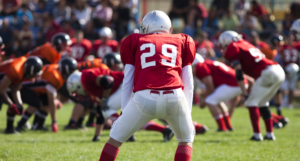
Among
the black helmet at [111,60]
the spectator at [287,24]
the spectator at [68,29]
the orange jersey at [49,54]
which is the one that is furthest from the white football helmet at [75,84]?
the spectator at [287,24]

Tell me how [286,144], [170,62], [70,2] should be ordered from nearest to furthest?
[170,62]
[286,144]
[70,2]

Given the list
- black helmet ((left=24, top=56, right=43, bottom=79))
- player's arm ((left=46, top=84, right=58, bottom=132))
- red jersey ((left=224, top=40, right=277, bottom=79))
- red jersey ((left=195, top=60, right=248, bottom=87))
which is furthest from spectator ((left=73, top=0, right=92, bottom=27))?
red jersey ((left=224, top=40, right=277, bottom=79))

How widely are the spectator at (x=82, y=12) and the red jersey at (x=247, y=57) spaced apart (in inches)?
363

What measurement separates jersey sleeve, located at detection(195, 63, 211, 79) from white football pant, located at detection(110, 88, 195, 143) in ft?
13.0

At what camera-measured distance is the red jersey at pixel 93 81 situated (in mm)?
5863

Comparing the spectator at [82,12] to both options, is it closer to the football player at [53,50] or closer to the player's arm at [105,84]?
the football player at [53,50]

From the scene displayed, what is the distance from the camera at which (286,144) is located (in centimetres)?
579

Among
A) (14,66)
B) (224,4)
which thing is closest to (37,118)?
(14,66)

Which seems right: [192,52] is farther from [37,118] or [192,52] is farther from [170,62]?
[37,118]

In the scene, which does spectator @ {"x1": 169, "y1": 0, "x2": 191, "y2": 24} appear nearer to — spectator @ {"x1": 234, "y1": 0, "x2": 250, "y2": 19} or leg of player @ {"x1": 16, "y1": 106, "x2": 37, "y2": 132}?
spectator @ {"x1": 234, "y1": 0, "x2": 250, "y2": 19}

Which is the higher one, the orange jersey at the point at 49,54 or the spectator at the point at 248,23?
the orange jersey at the point at 49,54

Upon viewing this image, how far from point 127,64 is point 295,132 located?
492cm

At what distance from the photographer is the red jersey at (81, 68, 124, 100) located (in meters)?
5.86

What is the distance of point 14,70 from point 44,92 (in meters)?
1.14
